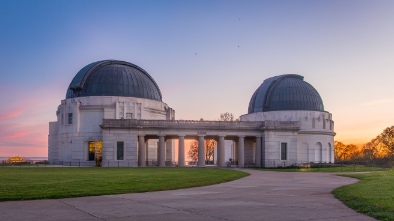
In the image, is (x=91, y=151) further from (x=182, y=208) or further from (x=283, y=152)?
(x=182, y=208)

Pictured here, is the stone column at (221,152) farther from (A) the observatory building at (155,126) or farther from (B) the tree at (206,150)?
(B) the tree at (206,150)

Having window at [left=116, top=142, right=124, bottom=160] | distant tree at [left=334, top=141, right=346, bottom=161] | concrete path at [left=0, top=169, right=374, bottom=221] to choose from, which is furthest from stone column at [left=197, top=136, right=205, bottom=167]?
distant tree at [left=334, top=141, right=346, bottom=161]

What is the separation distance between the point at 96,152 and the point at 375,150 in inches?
3417

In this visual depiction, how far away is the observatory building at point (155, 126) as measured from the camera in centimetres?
7650

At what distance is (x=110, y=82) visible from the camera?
86.4 meters

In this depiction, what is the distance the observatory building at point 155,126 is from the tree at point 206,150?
31.7 meters

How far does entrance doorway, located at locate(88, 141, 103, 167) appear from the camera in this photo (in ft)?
260

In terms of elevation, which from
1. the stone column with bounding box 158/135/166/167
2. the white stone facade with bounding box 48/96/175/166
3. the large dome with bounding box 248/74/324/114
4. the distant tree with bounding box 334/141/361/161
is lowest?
the distant tree with bounding box 334/141/361/161

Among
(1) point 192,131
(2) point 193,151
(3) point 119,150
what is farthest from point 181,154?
(2) point 193,151

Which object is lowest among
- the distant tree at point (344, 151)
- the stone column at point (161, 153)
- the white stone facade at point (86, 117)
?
the distant tree at point (344, 151)

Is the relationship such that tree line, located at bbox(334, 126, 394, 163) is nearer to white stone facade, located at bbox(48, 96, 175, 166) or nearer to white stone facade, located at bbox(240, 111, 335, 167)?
white stone facade, located at bbox(240, 111, 335, 167)

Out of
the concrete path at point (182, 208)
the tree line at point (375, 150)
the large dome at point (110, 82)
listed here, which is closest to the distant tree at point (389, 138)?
the tree line at point (375, 150)

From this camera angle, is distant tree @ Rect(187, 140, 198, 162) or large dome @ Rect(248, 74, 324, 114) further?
distant tree @ Rect(187, 140, 198, 162)

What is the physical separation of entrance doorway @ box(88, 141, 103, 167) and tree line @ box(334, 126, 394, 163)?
53782 millimetres
